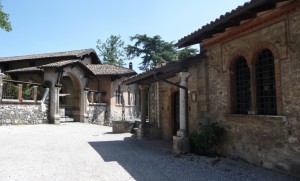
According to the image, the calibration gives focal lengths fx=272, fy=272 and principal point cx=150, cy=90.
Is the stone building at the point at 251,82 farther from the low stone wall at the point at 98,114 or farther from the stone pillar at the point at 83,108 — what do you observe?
the low stone wall at the point at 98,114

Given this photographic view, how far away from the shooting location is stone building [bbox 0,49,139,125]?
1698 centimetres

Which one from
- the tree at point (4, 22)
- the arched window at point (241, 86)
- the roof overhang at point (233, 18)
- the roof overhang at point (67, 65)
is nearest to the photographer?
the roof overhang at point (233, 18)

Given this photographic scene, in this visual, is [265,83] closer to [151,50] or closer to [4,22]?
[4,22]

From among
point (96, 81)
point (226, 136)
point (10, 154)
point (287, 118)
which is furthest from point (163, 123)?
point (96, 81)

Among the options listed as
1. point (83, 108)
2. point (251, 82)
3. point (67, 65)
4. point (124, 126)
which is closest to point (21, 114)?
point (67, 65)

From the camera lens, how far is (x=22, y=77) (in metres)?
24.5

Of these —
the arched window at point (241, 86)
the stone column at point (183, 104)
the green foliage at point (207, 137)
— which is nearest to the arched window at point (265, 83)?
the arched window at point (241, 86)

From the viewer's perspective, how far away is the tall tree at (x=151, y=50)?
32594 mm

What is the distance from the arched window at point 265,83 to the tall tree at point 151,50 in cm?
2572

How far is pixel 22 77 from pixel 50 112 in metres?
8.26

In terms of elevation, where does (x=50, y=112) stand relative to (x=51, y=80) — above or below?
below

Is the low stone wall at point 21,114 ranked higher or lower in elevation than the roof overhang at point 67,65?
lower

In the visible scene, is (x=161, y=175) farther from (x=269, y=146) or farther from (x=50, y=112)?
(x=50, y=112)

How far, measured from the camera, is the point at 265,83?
250 inches
